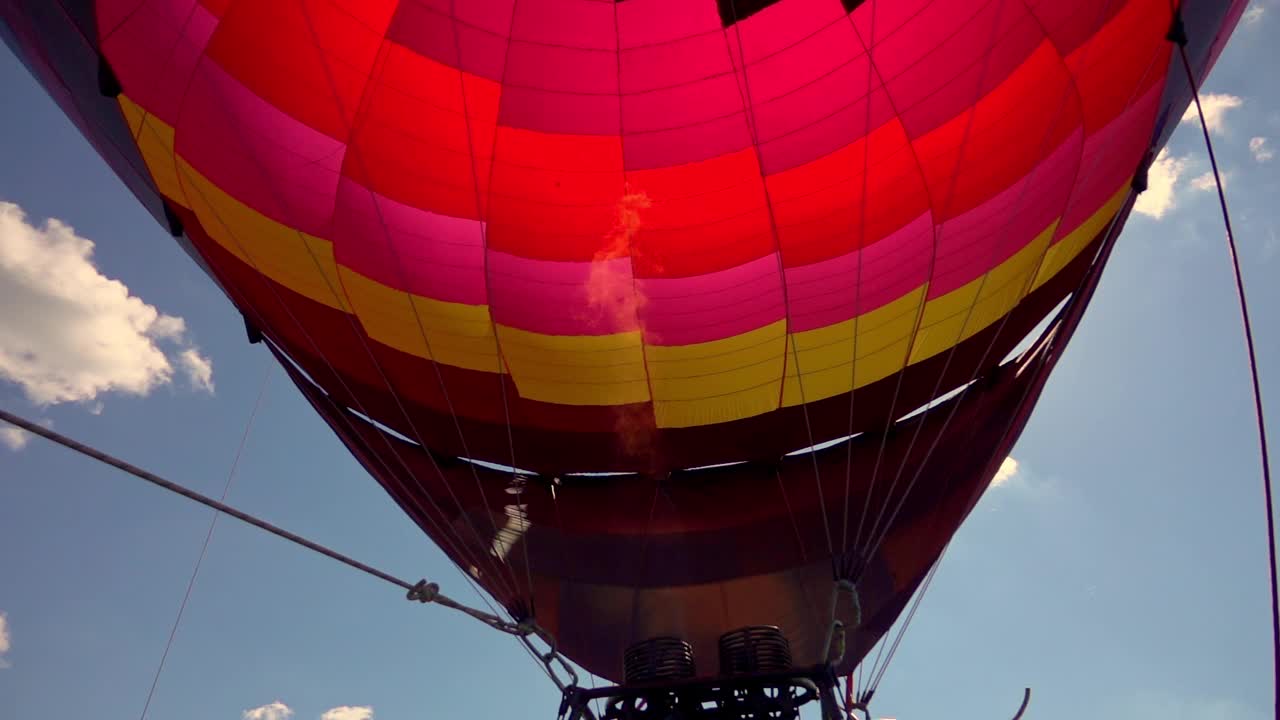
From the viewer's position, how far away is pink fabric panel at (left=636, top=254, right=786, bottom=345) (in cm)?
561

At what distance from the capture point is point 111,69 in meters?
5.38

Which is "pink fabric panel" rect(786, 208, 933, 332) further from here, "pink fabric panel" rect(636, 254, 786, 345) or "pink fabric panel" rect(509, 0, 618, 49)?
"pink fabric panel" rect(509, 0, 618, 49)

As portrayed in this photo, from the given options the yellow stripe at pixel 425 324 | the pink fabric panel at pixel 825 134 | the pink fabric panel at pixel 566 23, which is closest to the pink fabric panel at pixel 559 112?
the pink fabric panel at pixel 566 23

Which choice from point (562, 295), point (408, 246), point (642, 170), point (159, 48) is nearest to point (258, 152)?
point (159, 48)

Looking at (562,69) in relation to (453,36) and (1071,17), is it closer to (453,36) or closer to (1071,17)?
(453,36)

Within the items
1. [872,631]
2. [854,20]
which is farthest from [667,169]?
[872,631]

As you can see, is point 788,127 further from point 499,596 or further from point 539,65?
point 499,596

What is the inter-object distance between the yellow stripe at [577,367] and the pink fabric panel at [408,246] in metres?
0.43

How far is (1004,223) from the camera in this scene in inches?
224

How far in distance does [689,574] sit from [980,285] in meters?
2.93

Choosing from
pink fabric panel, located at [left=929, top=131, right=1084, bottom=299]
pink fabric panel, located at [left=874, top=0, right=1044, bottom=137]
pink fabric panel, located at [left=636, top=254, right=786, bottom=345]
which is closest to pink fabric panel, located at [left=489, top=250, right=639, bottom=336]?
pink fabric panel, located at [left=636, top=254, right=786, bottom=345]

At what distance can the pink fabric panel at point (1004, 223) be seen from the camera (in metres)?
5.58

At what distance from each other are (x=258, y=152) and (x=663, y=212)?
7.58ft

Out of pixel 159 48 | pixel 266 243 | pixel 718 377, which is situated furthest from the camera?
pixel 718 377
